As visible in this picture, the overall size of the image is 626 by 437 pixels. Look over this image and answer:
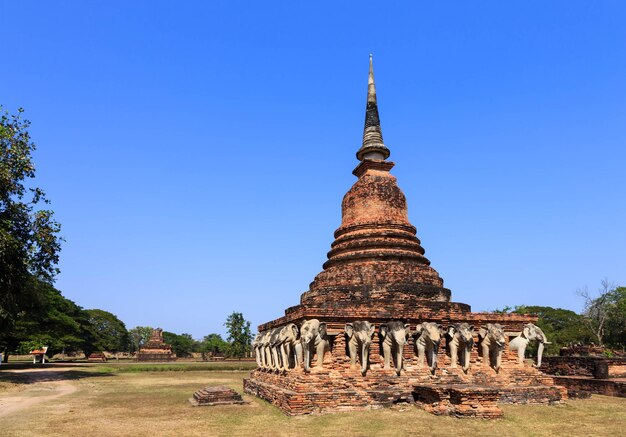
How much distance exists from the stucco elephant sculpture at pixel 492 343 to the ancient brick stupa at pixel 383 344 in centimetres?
4

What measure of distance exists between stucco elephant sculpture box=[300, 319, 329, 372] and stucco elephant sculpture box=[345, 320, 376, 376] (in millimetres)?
702

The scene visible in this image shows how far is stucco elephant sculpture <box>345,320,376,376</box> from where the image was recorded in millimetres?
12406

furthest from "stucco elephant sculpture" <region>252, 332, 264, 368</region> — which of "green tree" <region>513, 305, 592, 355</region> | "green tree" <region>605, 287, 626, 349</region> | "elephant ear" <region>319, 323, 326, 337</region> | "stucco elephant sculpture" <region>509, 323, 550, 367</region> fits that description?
"green tree" <region>605, 287, 626, 349</region>

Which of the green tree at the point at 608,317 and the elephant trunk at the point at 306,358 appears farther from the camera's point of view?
the green tree at the point at 608,317

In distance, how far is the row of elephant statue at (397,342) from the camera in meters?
12.3

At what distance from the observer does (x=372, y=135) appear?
19453 mm

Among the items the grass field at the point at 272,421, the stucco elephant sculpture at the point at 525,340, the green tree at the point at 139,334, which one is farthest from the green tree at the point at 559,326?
the green tree at the point at 139,334

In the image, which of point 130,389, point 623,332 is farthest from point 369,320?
point 623,332

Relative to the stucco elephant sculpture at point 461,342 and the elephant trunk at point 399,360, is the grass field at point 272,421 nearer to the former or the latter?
the elephant trunk at point 399,360

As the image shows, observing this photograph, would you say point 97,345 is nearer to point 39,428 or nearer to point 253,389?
point 253,389

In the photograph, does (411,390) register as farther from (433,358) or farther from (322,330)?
(322,330)

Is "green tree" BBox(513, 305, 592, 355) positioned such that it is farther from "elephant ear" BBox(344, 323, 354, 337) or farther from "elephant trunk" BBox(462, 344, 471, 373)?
"elephant ear" BBox(344, 323, 354, 337)

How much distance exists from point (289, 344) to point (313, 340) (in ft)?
4.76

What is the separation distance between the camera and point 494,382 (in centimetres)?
1338
